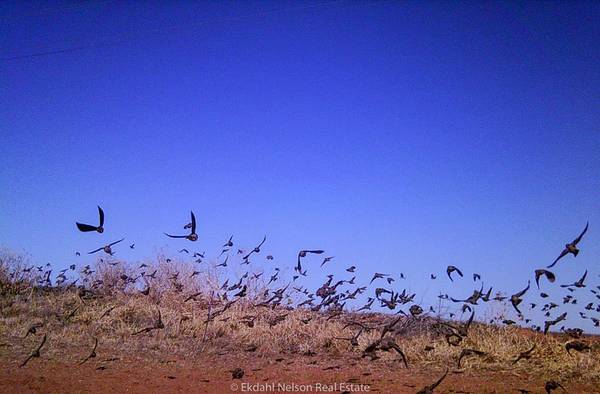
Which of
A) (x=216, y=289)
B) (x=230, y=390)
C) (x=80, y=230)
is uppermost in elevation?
(x=80, y=230)

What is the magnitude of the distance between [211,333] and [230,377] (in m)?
4.34

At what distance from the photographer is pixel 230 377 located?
25.9 ft

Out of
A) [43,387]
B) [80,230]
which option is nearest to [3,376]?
[43,387]

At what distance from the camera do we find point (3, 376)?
25.4 feet

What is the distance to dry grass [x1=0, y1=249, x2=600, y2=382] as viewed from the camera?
864cm

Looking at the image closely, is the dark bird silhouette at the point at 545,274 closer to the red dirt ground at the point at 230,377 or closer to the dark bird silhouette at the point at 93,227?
the red dirt ground at the point at 230,377

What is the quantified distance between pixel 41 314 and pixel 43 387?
25.7 feet

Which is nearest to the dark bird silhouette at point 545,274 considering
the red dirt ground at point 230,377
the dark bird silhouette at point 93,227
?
the red dirt ground at point 230,377

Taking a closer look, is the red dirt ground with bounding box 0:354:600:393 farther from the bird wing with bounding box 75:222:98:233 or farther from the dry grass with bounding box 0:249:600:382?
the bird wing with bounding box 75:222:98:233

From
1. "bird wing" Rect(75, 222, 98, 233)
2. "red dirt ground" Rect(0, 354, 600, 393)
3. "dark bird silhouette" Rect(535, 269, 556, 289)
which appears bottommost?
"red dirt ground" Rect(0, 354, 600, 393)

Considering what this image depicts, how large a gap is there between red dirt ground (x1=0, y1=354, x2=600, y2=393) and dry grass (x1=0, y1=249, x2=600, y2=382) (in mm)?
531

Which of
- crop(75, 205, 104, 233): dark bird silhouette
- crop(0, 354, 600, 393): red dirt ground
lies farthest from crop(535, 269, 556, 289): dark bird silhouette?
crop(75, 205, 104, 233): dark bird silhouette

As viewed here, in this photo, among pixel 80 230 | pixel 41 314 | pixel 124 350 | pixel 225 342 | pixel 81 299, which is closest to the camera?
pixel 80 230

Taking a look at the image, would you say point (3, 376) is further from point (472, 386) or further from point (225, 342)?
point (472, 386)
